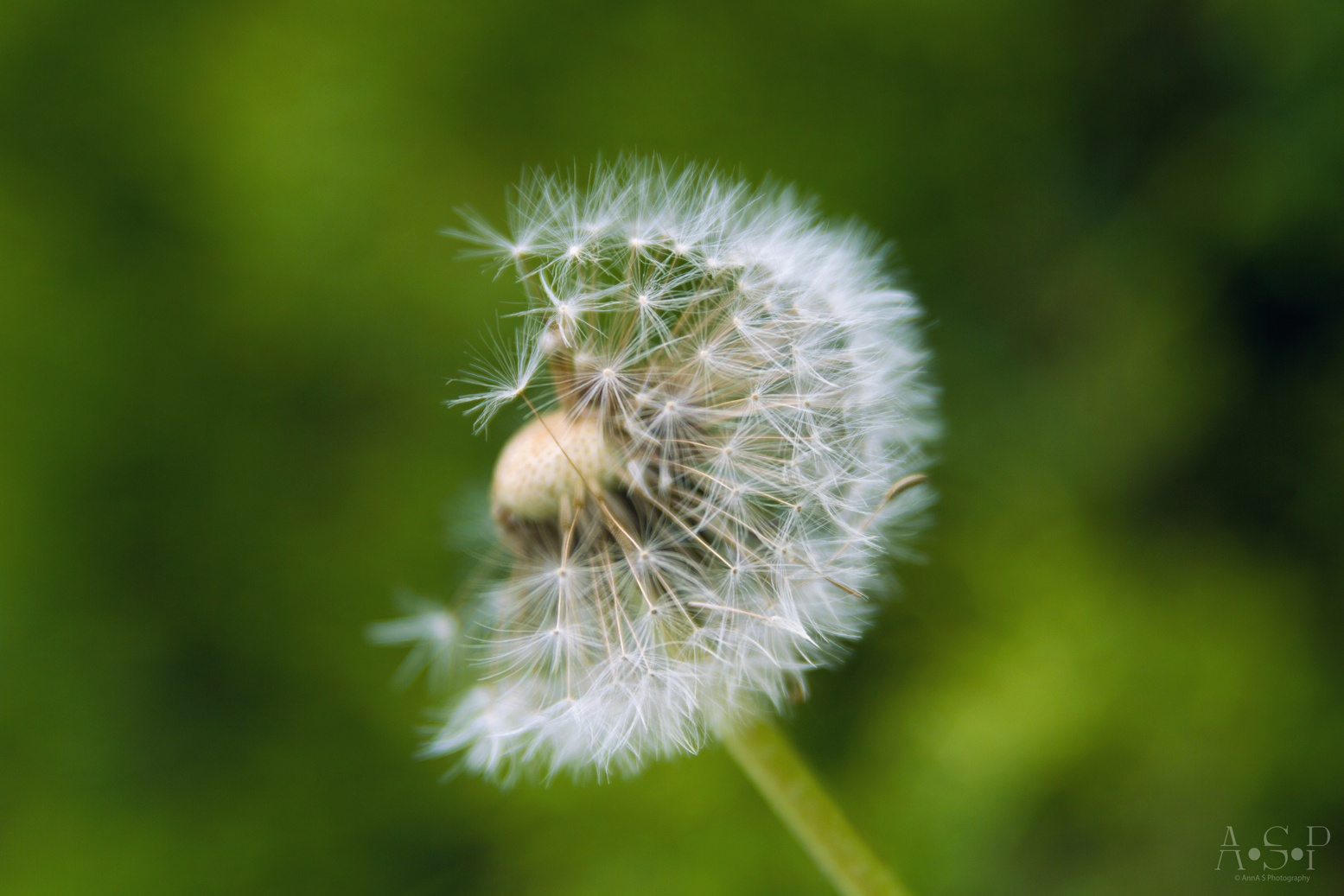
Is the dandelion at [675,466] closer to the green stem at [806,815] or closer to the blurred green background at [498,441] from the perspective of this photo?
the green stem at [806,815]

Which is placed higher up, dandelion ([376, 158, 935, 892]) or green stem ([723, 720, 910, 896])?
dandelion ([376, 158, 935, 892])

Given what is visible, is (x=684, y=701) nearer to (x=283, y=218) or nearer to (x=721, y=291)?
(x=721, y=291)

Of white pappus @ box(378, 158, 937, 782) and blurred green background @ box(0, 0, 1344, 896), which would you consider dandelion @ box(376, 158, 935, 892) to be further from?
blurred green background @ box(0, 0, 1344, 896)

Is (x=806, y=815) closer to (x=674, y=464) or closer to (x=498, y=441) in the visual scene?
(x=674, y=464)

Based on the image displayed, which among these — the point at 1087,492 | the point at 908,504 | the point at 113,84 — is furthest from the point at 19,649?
the point at 1087,492

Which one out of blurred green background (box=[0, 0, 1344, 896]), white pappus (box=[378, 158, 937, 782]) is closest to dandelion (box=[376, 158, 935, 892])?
white pappus (box=[378, 158, 937, 782])

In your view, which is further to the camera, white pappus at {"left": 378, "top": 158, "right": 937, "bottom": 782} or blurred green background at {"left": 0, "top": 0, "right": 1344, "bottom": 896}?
blurred green background at {"left": 0, "top": 0, "right": 1344, "bottom": 896}

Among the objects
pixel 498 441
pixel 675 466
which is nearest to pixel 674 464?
pixel 675 466
